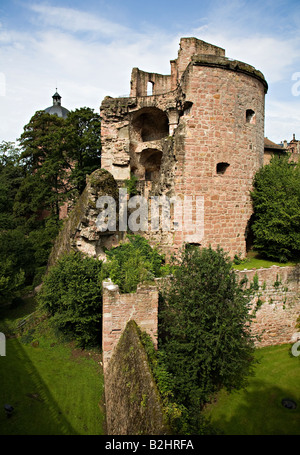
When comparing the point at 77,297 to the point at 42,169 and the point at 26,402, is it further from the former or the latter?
the point at 42,169

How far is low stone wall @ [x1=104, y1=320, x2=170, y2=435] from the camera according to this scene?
211 inches

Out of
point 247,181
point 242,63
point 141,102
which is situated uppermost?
point 141,102

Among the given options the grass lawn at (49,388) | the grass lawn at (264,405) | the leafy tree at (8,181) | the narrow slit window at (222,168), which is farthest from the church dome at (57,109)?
the grass lawn at (264,405)

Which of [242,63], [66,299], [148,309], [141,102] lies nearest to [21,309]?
[66,299]

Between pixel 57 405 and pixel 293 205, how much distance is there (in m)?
10.7

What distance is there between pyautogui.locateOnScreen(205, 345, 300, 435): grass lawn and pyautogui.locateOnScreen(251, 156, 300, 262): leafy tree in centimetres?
430

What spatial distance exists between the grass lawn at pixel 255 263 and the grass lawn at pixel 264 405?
3.45m

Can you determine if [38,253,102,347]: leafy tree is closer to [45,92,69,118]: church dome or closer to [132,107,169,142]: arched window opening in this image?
[132,107,169,142]: arched window opening

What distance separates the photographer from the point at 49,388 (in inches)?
357

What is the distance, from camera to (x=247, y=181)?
13.1 m

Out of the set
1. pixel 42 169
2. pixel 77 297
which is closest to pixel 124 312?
pixel 77 297

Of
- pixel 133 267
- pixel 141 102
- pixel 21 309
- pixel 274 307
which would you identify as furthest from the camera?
pixel 141 102

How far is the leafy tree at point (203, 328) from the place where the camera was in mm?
7551
